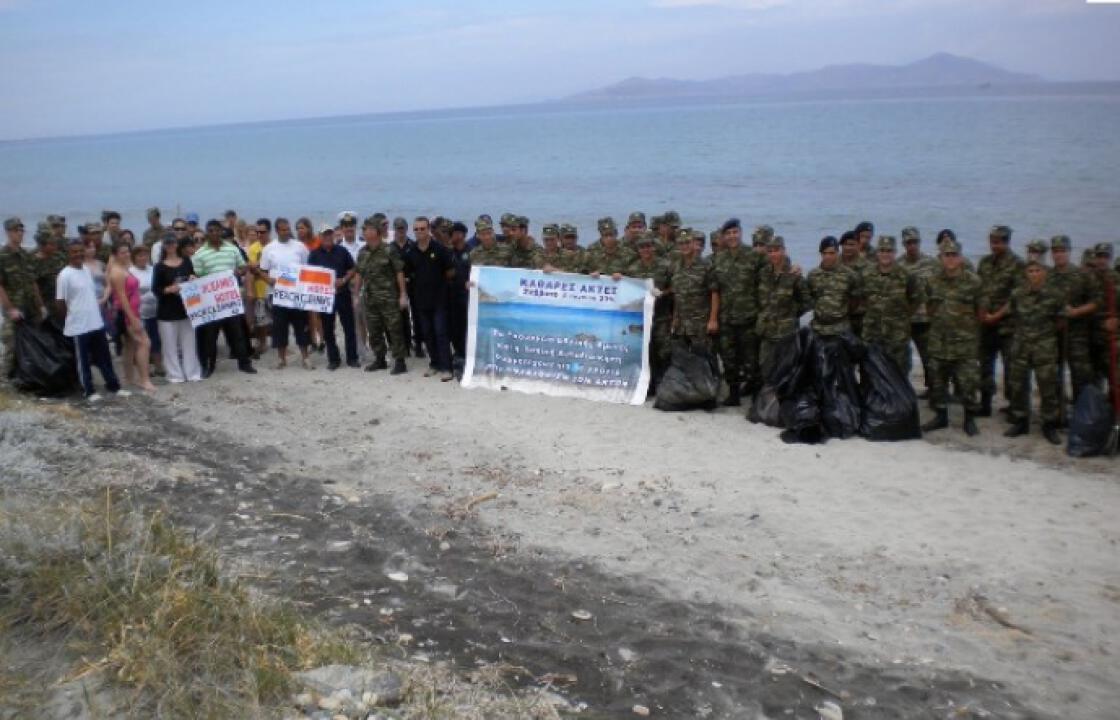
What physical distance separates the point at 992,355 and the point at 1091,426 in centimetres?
142

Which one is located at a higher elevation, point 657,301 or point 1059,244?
point 1059,244

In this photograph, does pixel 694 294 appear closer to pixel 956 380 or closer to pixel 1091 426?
pixel 956 380

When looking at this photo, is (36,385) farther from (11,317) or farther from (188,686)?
(188,686)

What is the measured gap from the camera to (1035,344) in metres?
8.54

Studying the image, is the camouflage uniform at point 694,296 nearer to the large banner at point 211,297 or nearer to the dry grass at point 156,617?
the large banner at point 211,297

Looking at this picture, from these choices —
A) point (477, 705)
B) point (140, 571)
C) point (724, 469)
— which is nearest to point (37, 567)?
point (140, 571)

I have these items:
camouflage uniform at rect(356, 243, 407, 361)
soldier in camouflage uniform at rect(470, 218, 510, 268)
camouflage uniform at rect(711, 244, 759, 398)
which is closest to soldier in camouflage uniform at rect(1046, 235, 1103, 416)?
camouflage uniform at rect(711, 244, 759, 398)

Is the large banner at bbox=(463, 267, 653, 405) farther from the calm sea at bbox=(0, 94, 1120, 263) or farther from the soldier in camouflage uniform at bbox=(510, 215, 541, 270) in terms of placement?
the calm sea at bbox=(0, 94, 1120, 263)

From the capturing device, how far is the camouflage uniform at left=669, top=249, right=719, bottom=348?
9.73 metres

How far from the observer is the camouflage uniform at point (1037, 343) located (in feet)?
27.8

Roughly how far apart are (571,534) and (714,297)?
3660 mm

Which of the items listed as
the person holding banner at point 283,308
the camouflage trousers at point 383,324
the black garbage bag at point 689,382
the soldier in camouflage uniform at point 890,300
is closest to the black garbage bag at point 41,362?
the person holding banner at point 283,308

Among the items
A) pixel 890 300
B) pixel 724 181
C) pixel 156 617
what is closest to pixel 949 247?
pixel 890 300

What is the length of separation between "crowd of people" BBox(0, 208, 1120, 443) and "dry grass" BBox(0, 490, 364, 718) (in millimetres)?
5522
